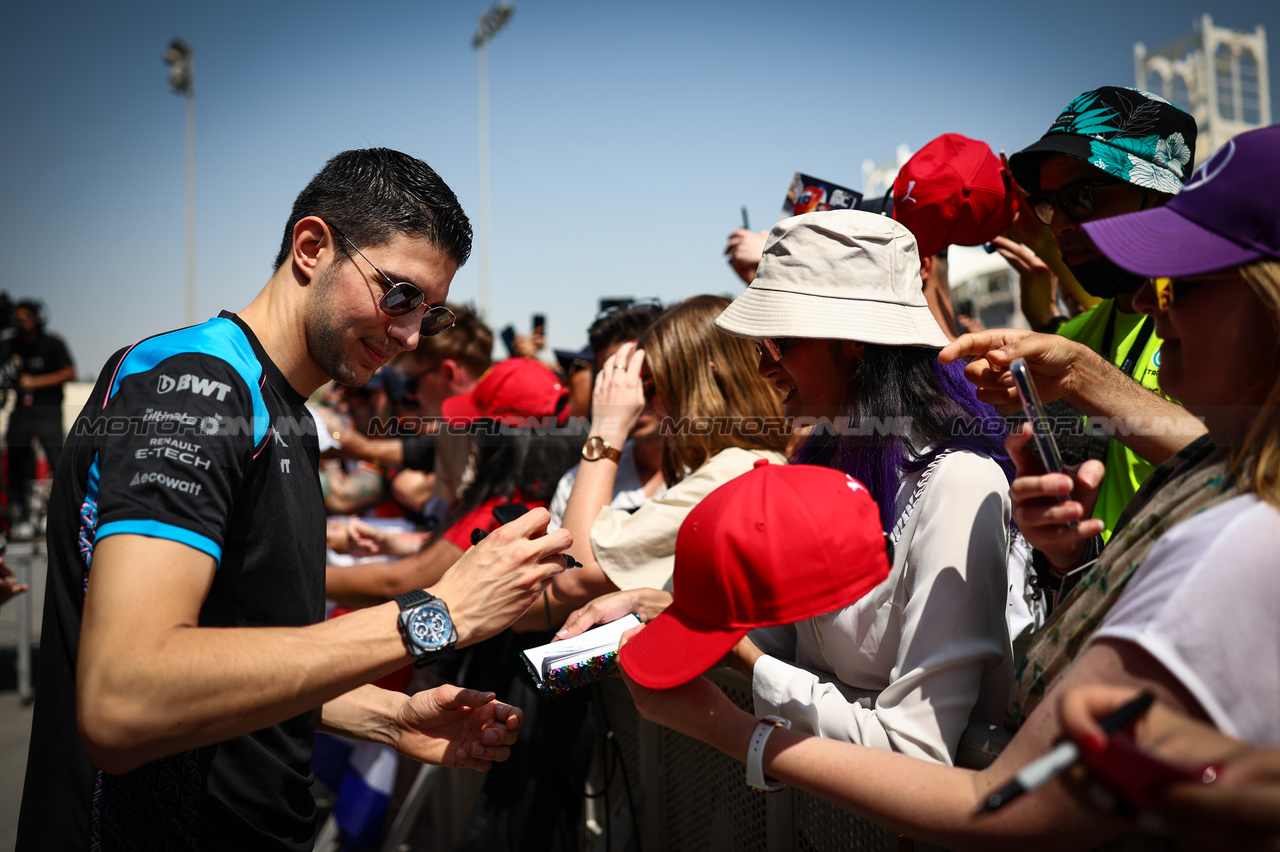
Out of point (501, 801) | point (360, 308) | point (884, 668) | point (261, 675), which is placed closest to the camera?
point (261, 675)

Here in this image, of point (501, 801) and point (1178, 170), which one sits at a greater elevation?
point (1178, 170)

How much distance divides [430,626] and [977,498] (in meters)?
1.18

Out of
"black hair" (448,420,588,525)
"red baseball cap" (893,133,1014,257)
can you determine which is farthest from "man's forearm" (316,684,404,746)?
"red baseball cap" (893,133,1014,257)

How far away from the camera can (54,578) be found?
5.37 ft

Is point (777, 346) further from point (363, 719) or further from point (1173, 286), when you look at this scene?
→ point (363, 719)

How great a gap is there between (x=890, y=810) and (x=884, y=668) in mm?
499

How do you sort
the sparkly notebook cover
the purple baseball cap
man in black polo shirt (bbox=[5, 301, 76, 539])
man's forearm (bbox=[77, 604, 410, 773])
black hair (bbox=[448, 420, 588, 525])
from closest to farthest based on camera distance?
1. the purple baseball cap
2. man's forearm (bbox=[77, 604, 410, 773])
3. the sparkly notebook cover
4. black hair (bbox=[448, 420, 588, 525])
5. man in black polo shirt (bbox=[5, 301, 76, 539])

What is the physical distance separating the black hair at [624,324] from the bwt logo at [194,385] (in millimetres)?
2651

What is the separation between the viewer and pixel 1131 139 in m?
2.40

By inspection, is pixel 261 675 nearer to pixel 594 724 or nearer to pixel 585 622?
pixel 585 622

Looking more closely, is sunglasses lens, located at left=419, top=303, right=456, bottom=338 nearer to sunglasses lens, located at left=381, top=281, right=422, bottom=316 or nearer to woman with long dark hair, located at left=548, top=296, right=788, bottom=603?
sunglasses lens, located at left=381, top=281, right=422, bottom=316

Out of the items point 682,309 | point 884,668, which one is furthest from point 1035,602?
point 682,309

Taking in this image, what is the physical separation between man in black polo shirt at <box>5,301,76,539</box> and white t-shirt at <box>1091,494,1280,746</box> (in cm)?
1272

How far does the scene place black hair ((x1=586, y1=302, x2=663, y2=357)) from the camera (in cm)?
414
